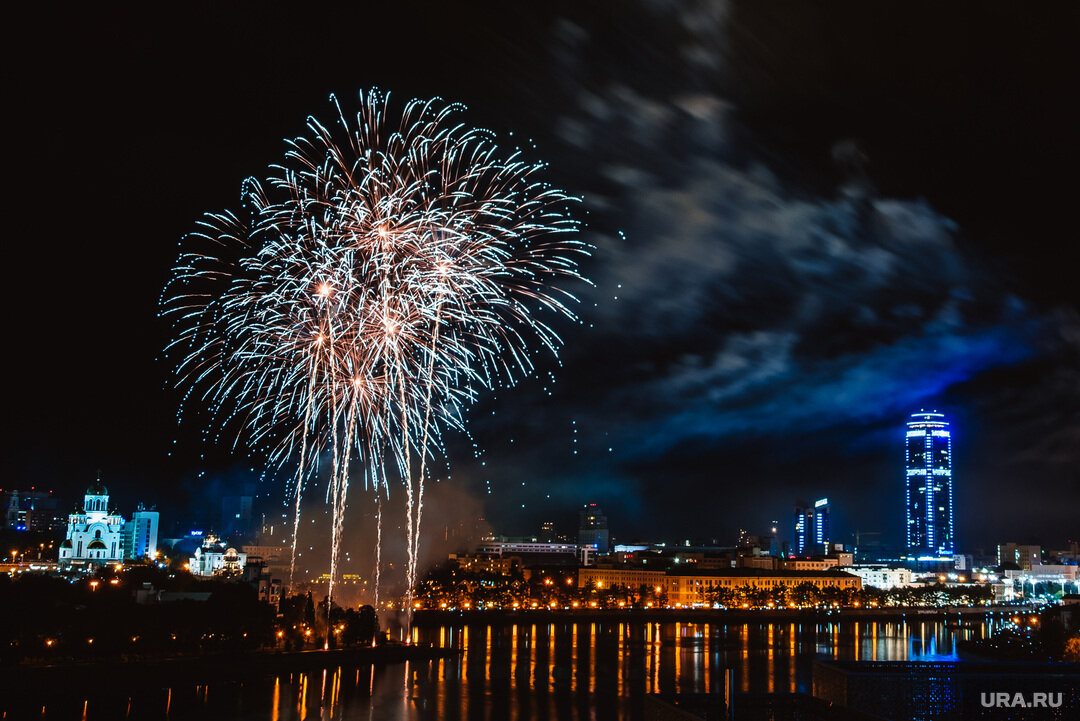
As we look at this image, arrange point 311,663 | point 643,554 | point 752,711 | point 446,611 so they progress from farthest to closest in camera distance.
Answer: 1. point 643,554
2. point 446,611
3. point 311,663
4. point 752,711

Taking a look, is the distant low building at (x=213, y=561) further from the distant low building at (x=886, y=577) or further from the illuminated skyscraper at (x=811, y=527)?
the illuminated skyscraper at (x=811, y=527)

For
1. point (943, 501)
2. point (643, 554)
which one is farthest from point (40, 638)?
point (943, 501)

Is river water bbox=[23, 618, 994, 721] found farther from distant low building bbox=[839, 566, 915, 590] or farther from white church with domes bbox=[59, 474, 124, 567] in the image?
distant low building bbox=[839, 566, 915, 590]

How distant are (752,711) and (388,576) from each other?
106ft

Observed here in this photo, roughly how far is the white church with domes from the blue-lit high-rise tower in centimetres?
6106

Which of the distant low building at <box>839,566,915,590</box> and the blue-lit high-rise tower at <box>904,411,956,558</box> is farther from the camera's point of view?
the blue-lit high-rise tower at <box>904,411,956,558</box>

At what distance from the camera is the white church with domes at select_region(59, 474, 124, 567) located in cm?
3438

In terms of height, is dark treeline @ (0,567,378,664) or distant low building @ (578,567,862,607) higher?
dark treeline @ (0,567,378,664)

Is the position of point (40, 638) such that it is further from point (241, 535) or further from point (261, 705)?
point (241, 535)

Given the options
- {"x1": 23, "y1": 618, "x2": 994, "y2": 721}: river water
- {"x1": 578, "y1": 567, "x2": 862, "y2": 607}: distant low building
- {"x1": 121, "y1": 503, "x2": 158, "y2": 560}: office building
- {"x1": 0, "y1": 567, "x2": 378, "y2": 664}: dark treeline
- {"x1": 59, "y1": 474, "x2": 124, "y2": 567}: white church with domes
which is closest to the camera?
{"x1": 23, "y1": 618, "x2": 994, "y2": 721}: river water

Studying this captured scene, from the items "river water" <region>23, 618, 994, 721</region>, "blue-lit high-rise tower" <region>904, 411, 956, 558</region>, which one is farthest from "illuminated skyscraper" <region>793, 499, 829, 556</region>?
Result: "river water" <region>23, 618, 994, 721</region>

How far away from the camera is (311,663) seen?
2012 cm

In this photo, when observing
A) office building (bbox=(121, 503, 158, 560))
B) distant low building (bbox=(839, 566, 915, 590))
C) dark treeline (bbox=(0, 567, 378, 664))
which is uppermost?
office building (bbox=(121, 503, 158, 560))

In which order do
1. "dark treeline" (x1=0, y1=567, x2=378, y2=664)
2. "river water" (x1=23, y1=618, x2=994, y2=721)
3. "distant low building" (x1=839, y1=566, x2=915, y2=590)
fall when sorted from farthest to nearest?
"distant low building" (x1=839, y1=566, x2=915, y2=590), "dark treeline" (x1=0, y1=567, x2=378, y2=664), "river water" (x1=23, y1=618, x2=994, y2=721)
